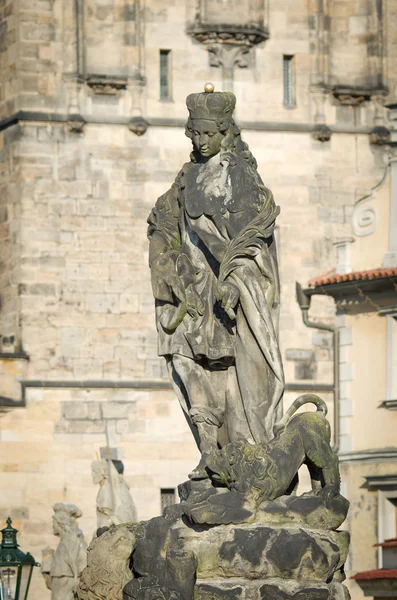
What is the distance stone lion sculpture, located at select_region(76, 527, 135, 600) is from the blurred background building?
1131 inches

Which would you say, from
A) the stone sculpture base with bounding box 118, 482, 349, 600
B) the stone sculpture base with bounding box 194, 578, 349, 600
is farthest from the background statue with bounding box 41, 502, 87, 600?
the stone sculpture base with bounding box 194, 578, 349, 600

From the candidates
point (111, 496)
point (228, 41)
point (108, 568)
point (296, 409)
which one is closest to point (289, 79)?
point (228, 41)

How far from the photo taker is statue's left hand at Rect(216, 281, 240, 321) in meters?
16.6

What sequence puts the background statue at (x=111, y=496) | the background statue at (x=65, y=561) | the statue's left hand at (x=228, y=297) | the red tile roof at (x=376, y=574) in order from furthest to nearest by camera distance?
the background statue at (x=111, y=496) → the red tile roof at (x=376, y=574) → the background statue at (x=65, y=561) → the statue's left hand at (x=228, y=297)

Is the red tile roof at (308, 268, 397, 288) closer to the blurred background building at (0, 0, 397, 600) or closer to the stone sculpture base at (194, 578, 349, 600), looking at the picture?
the blurred background building at (0, 0, 397, 600)

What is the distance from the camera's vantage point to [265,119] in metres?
47.9

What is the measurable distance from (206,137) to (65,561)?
17.0 metres

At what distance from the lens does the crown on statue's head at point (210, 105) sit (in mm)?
17000

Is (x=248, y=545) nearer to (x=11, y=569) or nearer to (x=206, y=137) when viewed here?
(x=206, y=137)

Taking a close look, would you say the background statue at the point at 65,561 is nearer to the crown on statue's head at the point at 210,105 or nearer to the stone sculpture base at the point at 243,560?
the crown on statue's head at the point at 210,105

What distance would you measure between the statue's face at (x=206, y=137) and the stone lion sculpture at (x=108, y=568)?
2.61 m

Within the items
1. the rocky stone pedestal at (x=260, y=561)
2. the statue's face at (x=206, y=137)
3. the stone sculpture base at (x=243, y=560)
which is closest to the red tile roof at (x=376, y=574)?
the statue's face at (x=206, y=137)

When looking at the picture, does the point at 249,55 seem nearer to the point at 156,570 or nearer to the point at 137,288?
the point at 137,288

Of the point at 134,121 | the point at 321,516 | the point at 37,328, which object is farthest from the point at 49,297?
the point at 321,516
